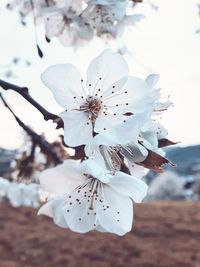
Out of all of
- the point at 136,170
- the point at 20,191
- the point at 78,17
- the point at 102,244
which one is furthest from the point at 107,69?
the point at 102,244

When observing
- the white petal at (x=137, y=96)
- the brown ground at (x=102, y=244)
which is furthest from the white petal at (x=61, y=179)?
the brown ground at (x=102, y=244)

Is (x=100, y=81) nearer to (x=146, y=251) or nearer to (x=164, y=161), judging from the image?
(x=164, y=161)

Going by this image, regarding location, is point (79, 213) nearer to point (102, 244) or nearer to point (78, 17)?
point (78, 17)

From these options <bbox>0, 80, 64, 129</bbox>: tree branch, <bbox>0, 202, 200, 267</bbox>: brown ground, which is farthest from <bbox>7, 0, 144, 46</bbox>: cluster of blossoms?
<bbox>0, 202, 200, 267</bbox>: brown ground

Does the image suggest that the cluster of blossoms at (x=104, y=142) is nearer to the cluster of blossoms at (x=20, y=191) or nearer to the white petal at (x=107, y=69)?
the white petal at (x=107, y=69)

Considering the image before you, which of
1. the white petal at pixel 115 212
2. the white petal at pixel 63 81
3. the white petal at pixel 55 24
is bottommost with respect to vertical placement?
the white petal at pixel 115 212

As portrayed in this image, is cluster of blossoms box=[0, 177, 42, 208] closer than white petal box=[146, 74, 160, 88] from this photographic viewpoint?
No

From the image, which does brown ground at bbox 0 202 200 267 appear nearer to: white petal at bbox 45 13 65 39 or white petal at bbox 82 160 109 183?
white petal at bbox 45 13 65 39

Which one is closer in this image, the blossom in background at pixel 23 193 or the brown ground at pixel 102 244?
the blossom in background at pixel 23 193
